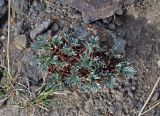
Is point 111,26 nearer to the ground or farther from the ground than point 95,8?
nearer to the ground

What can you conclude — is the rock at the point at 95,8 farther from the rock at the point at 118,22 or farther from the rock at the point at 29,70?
the rock at the point at 29,70

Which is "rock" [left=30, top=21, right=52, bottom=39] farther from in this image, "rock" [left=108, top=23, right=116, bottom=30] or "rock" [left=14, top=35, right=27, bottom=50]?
"rock" [left=108, top=23, right=116, bottom=30]

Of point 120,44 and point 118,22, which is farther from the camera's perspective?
point 118,22

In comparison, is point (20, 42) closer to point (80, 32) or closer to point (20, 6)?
point (20, 6)

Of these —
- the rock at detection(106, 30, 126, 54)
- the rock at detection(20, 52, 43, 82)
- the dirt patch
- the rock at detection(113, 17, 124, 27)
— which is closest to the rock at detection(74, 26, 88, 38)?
the dirt patch

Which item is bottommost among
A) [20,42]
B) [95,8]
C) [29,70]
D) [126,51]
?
[29,70]

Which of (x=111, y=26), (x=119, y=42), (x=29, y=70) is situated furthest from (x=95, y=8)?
(x=29, y=70)
